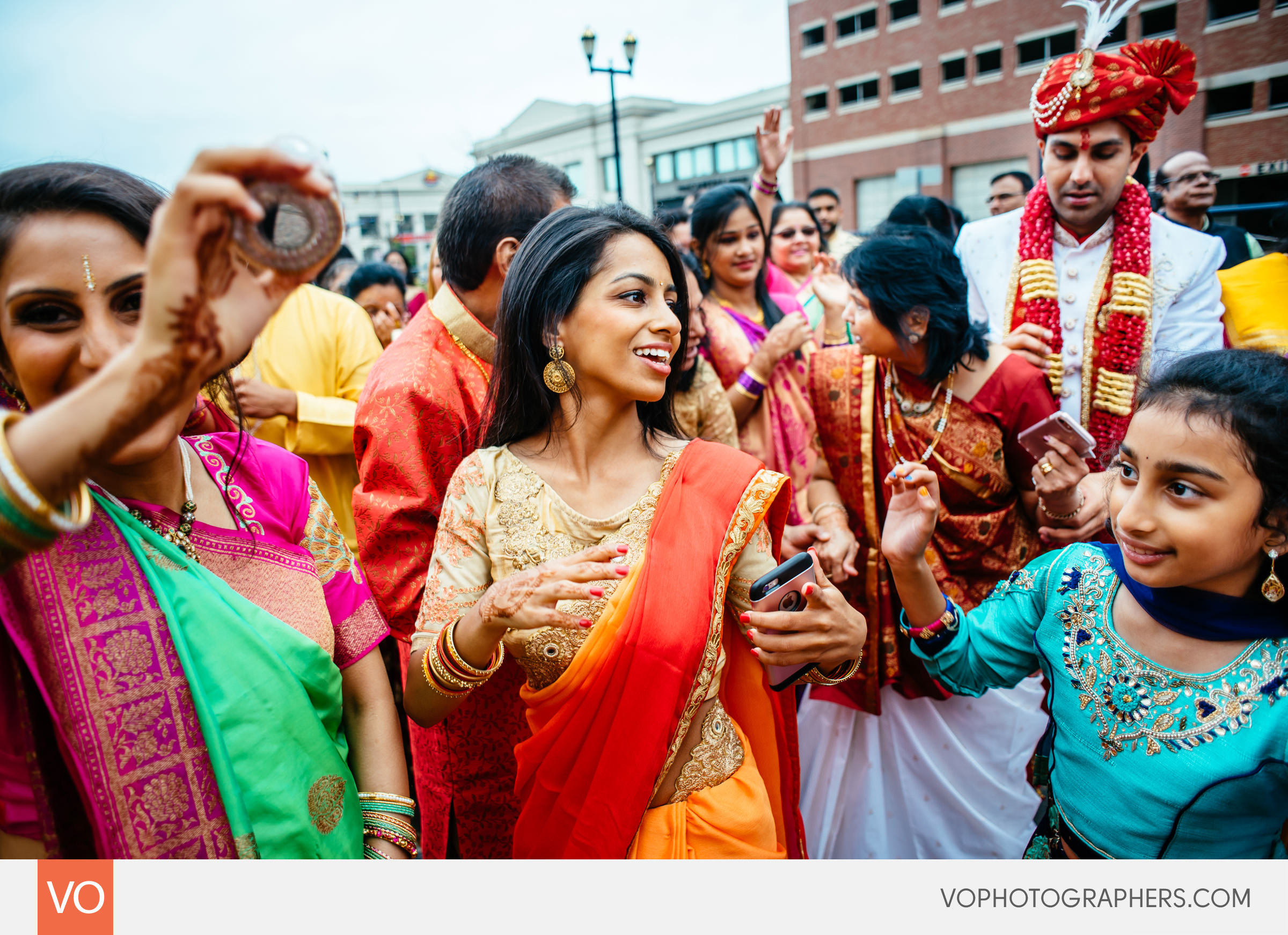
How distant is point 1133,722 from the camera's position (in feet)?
5.02

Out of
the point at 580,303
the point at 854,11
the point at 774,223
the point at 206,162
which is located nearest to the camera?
the point at 206,162

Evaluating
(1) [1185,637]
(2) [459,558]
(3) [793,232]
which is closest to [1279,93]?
(3) [793,232]

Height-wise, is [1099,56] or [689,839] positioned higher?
[1099,56]

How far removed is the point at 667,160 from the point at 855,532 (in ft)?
125

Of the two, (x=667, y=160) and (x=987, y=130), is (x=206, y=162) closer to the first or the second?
(x=987, y=130)

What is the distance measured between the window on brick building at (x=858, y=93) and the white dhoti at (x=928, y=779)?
29.3 m

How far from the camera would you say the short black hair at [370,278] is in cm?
536

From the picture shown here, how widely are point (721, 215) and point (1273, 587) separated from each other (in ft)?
10.2

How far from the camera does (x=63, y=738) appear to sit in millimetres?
1085

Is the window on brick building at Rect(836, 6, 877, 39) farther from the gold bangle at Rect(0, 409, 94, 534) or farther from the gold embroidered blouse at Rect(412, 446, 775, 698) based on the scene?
the gold bangle at Rect(0, 409, 94, 534)

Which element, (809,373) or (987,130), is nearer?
(809,373)

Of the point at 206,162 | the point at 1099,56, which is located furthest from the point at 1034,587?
the point at 1099,56
